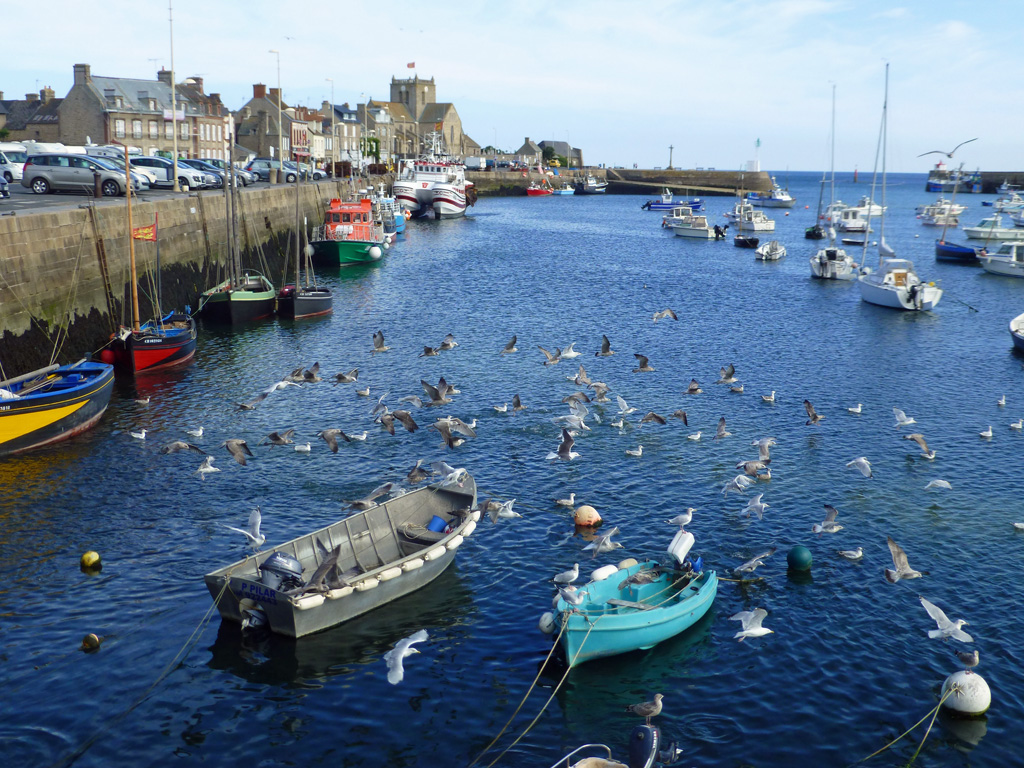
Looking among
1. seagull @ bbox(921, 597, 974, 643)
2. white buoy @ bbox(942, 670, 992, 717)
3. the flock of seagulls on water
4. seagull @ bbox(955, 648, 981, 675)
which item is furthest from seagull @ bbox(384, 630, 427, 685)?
seagull @ bbox(955, 648, 981, 675)

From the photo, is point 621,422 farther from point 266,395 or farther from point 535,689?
point 535,689

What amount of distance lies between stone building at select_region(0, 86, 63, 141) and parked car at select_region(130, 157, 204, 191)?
3729 cm

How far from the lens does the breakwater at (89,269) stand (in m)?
27.0

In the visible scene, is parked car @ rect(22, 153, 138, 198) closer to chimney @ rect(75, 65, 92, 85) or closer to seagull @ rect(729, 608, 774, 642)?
seagull @ rect(729, 608, 774, 642)

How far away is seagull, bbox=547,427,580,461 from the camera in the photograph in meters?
22.3

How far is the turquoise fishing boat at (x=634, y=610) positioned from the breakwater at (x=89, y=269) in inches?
778

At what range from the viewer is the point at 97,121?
261 feet

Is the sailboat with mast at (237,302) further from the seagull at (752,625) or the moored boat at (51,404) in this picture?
the seagull at (752,625)

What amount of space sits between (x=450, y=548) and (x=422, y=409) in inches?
434

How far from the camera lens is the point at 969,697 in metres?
Result: 12.9

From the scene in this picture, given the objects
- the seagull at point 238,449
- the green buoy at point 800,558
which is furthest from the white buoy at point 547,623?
the seagull at point 238,449

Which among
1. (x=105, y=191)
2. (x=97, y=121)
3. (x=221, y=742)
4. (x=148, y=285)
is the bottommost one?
(x=221, y=742)

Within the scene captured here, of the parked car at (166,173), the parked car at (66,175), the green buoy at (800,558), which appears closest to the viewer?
the green buoy at (800,558)

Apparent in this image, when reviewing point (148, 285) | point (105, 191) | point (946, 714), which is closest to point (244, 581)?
point (946, 714)
